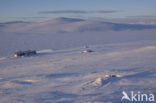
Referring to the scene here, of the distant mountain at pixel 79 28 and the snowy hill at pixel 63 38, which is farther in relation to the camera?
the distant mountain at pixel 79 28

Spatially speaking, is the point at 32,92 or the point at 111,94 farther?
the point at 32,92

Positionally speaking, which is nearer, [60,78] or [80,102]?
[80,102]

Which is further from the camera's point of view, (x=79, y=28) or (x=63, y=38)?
(x=79, y=28)

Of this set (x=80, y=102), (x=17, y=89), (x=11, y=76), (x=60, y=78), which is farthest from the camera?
(x=11, y=76)

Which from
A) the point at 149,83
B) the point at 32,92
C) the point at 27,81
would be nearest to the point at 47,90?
the point at 32,92

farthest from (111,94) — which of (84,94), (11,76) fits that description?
(11,76)

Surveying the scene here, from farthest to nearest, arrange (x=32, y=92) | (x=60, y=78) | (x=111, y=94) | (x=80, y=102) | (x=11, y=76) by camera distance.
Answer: (x=11, y=76) < (x=60, y=78) < (x=32, y=92) < (x=111, y=94) < (x=80, y=102)

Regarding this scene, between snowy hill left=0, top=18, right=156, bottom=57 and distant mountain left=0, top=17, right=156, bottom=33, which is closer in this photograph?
snowy hill left=0, top=18, right=156, bottom=57

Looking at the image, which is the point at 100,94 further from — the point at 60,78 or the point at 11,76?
the point at 11,76

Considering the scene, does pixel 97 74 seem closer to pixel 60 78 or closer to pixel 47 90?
pixel 60 78

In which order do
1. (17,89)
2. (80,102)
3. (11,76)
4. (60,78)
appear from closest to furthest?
(80,102) → (17,89) → (60,78) → (11,76)
